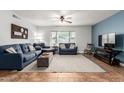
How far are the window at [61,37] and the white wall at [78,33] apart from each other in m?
0.33

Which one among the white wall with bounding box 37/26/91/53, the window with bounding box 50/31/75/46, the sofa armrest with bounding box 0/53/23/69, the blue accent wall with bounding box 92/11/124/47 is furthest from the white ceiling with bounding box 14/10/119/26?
the window with bounding box 50/31/75/46

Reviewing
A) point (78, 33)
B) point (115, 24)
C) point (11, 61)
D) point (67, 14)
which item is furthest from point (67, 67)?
point (78, 33)

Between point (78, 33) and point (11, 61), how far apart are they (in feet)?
25.5

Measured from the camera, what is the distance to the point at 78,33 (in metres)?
11.6

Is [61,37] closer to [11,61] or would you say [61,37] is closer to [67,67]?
[67,67]

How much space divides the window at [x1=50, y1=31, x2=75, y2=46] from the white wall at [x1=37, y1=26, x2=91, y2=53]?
33cm

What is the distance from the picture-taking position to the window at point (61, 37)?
11.7 meters

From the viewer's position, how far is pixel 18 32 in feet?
23.1

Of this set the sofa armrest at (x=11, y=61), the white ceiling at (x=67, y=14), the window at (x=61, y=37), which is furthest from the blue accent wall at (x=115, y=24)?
the sofa armrest at (x=11, y=61)

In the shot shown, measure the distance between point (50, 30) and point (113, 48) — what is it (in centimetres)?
633
